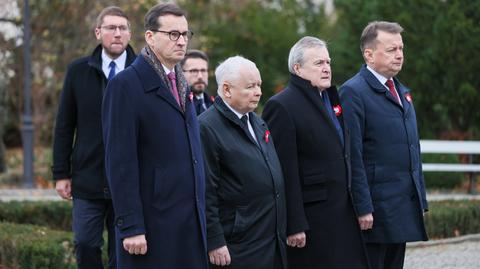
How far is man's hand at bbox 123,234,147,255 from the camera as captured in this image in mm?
4621

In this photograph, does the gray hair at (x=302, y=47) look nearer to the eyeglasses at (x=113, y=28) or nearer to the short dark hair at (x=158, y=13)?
the eyeglasses at (x=113, y=28)

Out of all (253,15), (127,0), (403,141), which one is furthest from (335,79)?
(403,141)

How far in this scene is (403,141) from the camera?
651cm

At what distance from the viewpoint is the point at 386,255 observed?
675cm

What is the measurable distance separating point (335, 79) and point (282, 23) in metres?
8.50

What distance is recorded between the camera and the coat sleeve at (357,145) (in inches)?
245

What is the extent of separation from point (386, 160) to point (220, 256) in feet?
5.78

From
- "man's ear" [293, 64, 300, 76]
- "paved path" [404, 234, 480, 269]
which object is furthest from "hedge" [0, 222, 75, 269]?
"paved path" [404, 234, 480, 269]

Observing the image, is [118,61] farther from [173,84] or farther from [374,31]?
[374,31]

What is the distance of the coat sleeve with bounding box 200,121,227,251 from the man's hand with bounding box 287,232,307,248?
67cm

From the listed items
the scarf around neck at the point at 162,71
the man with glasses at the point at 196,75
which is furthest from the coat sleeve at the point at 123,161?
the man with glasses at the point at 196,75

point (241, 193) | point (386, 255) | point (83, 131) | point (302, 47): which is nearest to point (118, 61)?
point (83, 131)

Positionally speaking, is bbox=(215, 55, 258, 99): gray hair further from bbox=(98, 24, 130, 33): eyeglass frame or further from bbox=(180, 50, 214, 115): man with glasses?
bbox=(180, 50, 214, 115): man with glasses

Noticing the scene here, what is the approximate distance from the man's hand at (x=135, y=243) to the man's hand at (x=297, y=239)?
1.44 metres
